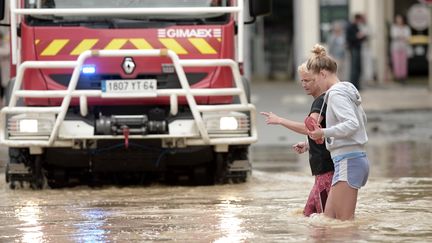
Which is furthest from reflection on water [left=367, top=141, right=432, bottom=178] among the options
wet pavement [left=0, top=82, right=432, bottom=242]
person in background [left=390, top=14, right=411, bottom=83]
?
person in background [left=390, top=14, right=411, bottom=83]

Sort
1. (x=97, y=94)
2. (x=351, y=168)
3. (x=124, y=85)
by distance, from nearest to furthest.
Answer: (x=351, y=168) < (x=97, y=94) < (x=124, y=85)

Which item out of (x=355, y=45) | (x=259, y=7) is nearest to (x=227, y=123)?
(x=259, y=7)

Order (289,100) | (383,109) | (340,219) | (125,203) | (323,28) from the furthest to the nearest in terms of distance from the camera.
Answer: (323,28), (289,100), (383,109), (125,203), (340,219)

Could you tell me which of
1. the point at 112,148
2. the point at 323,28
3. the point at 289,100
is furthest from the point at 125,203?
the point at 323,28

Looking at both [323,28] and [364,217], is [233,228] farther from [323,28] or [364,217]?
[323,28]

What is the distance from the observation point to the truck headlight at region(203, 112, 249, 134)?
1330 centimetres

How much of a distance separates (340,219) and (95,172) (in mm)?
4444

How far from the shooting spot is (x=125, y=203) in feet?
40.1

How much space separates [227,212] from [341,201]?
4.87 feet

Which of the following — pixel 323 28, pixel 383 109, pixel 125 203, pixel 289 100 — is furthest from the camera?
pixel 323 28

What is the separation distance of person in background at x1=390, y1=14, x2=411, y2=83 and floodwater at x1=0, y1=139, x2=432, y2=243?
21.1 metres

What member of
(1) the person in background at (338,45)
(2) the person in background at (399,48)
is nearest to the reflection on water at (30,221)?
(1) the person in background at (338,45)

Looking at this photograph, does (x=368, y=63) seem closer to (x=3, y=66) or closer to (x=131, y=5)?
(x=3, y=66)

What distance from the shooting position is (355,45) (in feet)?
101
